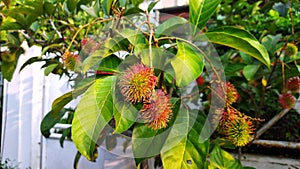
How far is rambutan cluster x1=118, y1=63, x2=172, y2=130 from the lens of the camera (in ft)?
1.76

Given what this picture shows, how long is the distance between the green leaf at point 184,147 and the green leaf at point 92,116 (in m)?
0.13

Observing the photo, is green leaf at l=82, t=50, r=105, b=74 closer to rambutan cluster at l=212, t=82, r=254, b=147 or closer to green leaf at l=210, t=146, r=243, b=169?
rambutan cluster at l=212, t=82, r=254, b=147

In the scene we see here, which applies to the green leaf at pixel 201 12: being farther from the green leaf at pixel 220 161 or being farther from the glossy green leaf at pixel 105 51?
the green leaf at pixel 220 161

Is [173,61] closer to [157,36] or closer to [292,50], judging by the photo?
[157,36]

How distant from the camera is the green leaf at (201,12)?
2.24ft

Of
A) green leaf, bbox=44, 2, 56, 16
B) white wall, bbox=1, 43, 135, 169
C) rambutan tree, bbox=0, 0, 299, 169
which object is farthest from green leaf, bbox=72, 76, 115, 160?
white wall, bbox=1, 43, 135, 169

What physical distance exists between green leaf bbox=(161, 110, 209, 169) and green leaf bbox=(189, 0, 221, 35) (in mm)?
188

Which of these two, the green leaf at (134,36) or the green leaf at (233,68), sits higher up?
the green leaf at (134,36)

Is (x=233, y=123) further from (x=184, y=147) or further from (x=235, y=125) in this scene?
(x=184, y=147)

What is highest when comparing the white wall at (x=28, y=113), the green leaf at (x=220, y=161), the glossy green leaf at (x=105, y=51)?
the glossy green leaf at (x=105, y=51)

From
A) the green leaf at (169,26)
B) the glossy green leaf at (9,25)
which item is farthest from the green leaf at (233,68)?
the glossy green leaf at (9,25)

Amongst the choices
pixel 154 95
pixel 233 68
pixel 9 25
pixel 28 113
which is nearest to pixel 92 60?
pixel 154 95

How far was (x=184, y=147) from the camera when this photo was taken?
0.63 metres

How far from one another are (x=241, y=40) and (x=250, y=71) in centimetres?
48
